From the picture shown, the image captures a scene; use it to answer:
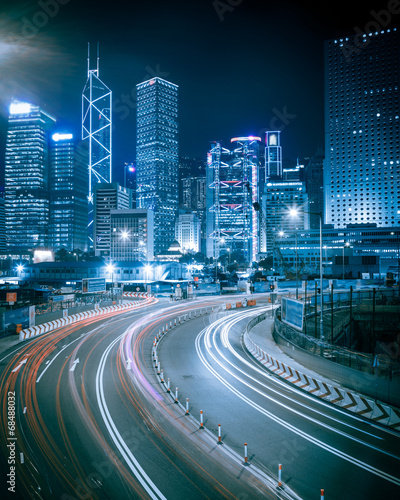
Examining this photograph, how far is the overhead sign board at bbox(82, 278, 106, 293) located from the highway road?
86.9 ft

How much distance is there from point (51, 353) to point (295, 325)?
63.6 ft

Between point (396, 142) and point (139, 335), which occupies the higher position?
point (396, 142)

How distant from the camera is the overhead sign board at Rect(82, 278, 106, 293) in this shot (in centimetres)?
4912

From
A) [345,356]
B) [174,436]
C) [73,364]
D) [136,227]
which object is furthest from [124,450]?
[136,227]

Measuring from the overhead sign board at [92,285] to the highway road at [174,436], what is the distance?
26498mm

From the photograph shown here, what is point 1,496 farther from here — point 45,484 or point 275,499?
point 275,499

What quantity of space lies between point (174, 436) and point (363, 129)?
18858 cm

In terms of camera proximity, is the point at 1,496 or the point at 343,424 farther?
the point at 343,424

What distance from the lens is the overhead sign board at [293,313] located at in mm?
24814

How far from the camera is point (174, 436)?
1260cm

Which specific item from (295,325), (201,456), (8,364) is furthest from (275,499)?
(8,364)

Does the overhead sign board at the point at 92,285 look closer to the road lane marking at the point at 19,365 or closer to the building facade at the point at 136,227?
the road lane marking at the point at 19,365

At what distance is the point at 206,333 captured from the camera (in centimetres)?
3328

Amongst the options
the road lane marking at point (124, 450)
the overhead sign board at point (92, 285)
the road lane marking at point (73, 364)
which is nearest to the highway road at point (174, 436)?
the road lane marking at point (124, 450)
